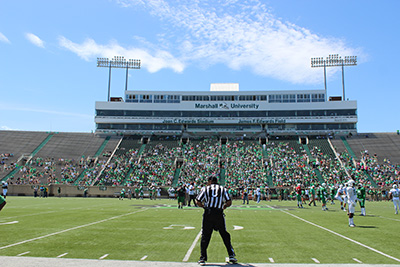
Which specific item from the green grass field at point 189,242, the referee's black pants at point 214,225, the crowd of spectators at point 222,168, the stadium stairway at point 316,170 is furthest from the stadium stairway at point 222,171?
the referee's black pants at point 214,225

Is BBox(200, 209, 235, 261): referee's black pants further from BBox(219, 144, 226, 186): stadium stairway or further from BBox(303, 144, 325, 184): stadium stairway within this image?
BBox(303, 144, 325, 184): stadium stairway

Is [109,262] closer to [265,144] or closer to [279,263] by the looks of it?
[279,263]

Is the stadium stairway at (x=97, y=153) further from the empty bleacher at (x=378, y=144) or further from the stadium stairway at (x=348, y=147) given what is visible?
the stadium stairway at (x=348, y=147)

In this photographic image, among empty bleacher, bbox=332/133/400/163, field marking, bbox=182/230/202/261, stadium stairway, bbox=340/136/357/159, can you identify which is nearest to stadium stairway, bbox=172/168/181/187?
empty bleacher, bbox=332/133/400/163

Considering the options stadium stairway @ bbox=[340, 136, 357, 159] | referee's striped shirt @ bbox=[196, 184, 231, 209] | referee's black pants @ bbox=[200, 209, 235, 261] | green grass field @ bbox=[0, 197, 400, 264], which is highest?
stadium stairway @ bbox=[340, 136, 357, 159]

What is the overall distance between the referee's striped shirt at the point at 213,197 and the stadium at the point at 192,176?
4.27ft

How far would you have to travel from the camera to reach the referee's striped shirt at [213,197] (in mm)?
7625

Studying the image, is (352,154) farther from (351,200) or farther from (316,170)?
(351,200)

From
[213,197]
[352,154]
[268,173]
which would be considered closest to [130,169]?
[268,173]

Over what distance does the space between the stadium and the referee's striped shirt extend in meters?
1.30

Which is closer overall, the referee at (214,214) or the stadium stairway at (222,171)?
the referee at (214,214)

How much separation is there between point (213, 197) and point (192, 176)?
131 feet

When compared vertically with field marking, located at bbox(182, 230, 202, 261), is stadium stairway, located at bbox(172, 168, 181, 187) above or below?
above

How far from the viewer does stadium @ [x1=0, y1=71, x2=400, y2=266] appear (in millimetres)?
9125
